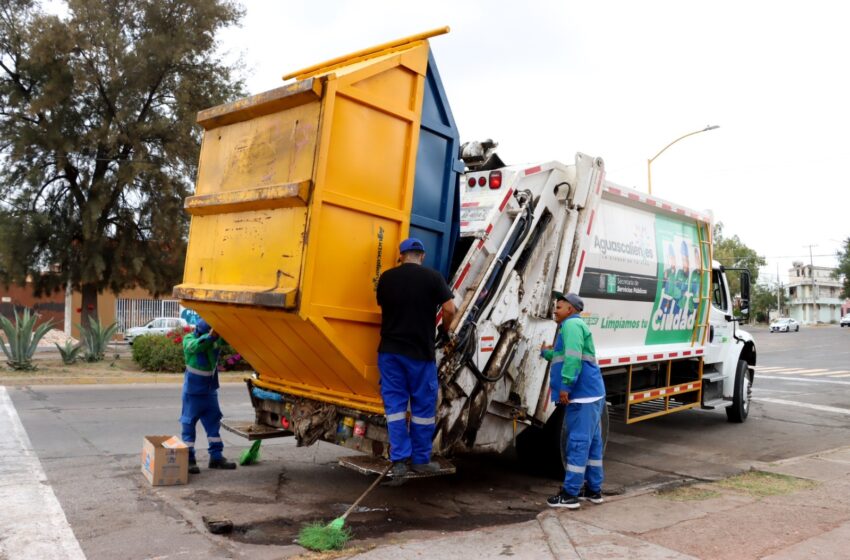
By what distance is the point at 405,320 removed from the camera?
16.2 feet

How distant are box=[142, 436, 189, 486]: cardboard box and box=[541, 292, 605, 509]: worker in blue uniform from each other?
116 inches

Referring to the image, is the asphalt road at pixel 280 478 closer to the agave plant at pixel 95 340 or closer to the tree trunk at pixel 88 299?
the agave plant at pixel 95 340

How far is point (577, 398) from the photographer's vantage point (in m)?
5.66

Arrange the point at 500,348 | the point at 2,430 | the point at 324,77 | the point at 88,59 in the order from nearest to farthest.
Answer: the point at 324,77
the point at 500,348
the point at 2,430
the point at 88,59

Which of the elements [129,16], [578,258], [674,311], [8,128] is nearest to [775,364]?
[674,311]

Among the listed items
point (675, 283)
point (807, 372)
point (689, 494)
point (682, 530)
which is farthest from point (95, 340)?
point (807, 372)

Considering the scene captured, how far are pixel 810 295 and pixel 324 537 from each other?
4750 inches

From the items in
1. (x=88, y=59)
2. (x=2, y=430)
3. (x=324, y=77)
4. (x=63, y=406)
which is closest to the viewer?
(x=324, y=77)

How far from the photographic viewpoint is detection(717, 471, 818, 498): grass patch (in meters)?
6.10

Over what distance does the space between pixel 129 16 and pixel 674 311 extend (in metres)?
17.0

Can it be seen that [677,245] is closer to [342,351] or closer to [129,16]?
[342,351]

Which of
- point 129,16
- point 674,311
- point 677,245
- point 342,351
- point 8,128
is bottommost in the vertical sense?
point 342,351

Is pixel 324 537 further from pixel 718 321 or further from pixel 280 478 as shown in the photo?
pixel 718 321

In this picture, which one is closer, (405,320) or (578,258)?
(405,320)
